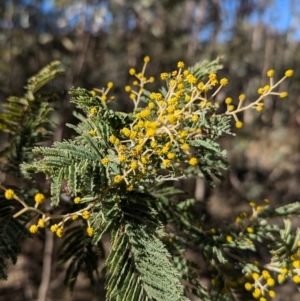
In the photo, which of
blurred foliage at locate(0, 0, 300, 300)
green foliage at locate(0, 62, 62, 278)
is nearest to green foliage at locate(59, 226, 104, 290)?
green foliage at locate(0, 62, 62, 278)

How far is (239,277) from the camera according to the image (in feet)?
3.43

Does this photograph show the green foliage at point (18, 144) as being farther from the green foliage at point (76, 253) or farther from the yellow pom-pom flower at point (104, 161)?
the yellow pom-pom flower at point (104, 161)

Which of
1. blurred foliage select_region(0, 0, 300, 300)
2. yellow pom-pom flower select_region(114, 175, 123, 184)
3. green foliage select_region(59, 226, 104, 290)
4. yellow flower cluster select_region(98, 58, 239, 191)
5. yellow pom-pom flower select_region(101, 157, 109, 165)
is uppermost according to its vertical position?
blurred foliage select_region(0, 0, 300, 300)

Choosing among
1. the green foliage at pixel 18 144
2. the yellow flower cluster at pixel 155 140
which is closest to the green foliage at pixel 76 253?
the green foliage at pixel 18 144

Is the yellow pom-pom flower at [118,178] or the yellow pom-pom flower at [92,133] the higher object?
the yellow pom-pom flower at [92,133]

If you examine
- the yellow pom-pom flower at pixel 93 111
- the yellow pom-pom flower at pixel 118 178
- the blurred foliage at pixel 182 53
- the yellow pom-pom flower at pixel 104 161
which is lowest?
the yellow pom-pom flower at pixel 118 178

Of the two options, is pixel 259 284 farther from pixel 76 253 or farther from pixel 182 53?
pixel 182 53

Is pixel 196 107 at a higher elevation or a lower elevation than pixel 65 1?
lower

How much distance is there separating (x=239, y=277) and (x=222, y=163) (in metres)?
0.33

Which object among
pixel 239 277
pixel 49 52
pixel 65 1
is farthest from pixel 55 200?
pixel 49 52

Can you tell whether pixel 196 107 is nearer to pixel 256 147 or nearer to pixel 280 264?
pixel 280 264

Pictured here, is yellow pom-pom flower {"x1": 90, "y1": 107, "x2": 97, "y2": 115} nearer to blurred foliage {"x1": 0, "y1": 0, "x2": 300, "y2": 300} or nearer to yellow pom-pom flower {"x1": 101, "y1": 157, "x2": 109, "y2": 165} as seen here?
yellow pom-pom flower {"x1": 101, "y1": 157, "x2": 109, "y2": 165}

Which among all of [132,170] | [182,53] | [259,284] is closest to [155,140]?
[132,170]

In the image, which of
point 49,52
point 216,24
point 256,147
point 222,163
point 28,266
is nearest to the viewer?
point 222,163
